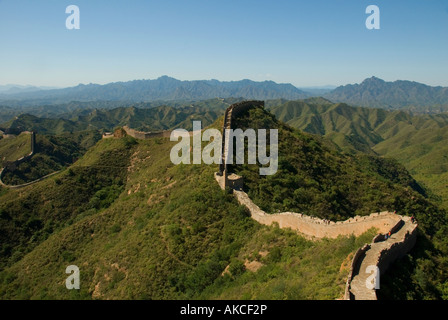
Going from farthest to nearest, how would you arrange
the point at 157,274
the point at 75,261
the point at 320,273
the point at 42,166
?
the point at 42,166 < the point at 75,261 < the point at 157,274 < the point at 320,273

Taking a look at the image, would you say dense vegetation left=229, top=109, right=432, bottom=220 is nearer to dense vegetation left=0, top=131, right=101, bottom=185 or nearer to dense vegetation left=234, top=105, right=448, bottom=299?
dense vegetation left=234, top=105, right=448, bottom=299

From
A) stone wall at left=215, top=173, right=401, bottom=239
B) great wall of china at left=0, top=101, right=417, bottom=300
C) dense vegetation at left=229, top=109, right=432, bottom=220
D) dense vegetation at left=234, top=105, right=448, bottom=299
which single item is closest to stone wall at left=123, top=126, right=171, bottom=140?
dense vegetation at left=229, top=109, right=432, bottom=220

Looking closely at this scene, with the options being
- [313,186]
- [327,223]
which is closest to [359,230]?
[327,223]

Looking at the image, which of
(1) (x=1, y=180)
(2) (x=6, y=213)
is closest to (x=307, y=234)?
(2) (x=6, y=213)

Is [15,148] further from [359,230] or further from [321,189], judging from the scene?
[359,230]


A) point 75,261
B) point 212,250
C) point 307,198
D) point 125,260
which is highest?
point 307,198

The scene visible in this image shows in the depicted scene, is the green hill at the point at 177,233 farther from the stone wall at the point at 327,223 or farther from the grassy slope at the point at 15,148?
the grassy slope at the point at 15,148
